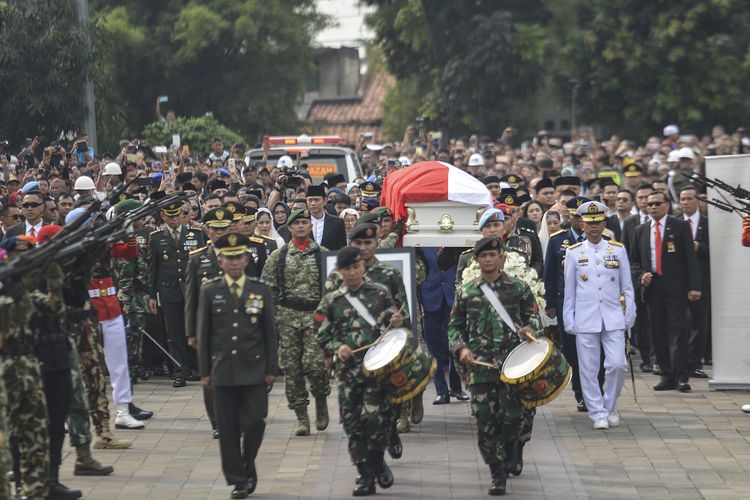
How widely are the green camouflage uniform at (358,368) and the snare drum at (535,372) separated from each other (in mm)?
949

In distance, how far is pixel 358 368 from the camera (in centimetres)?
1162

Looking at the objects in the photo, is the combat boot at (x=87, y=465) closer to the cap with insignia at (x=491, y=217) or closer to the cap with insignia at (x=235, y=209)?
the cap with insignia at (x=235, y=209)

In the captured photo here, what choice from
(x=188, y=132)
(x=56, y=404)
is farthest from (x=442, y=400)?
(x=188, y=132)

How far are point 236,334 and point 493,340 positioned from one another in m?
1.89

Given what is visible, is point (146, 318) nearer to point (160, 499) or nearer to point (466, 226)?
point (466, 226)

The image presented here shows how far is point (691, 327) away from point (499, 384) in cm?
702

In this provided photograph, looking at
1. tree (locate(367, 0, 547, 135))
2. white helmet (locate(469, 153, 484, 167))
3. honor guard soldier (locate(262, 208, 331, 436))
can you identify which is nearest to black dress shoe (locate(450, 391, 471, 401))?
honor guard soldier (locate(262, 208, 331, 436))

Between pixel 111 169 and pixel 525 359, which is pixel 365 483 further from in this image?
pixel 111 169

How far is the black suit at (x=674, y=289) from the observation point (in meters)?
16.8

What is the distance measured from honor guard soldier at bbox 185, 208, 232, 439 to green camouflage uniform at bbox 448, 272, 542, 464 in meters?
1.99

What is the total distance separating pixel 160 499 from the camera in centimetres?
1149

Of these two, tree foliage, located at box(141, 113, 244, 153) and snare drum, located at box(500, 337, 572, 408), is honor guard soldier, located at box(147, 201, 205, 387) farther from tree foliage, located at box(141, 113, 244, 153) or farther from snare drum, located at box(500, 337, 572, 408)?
tree foliage, located at box(141, 113, 244, 153)

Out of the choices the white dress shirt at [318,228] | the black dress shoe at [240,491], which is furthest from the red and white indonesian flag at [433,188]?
the black dress shoe at [240,491]

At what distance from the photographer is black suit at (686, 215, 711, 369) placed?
18016 millimetres
